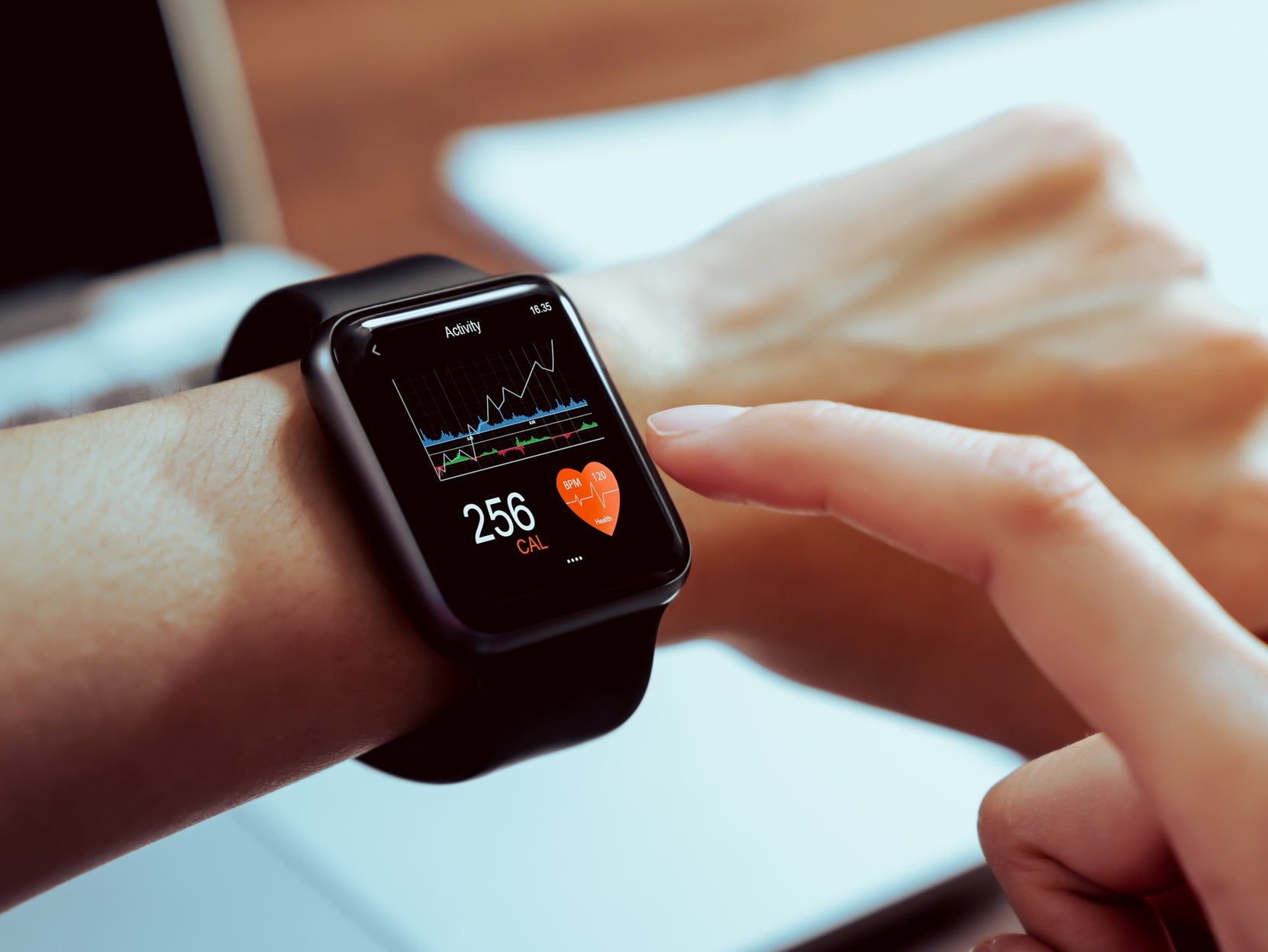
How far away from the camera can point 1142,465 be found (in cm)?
83

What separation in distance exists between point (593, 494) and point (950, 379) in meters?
0.33

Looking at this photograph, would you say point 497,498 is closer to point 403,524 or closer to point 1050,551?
point 403,524

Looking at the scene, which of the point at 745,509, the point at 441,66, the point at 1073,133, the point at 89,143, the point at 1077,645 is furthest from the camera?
the point at 441,66

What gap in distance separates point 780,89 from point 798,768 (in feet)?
2.83

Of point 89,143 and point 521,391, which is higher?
point 89,143

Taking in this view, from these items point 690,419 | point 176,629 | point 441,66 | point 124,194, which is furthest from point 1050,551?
point 441,66

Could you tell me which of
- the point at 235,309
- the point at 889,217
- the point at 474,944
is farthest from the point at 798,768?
Answer: the point at 235,309

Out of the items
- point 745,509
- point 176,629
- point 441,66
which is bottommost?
point 745,509

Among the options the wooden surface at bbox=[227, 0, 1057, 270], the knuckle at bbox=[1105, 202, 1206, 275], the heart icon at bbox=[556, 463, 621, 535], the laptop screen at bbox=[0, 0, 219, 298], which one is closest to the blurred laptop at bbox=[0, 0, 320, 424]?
the laptop screen at bbox=[0, 0, 219, 298]

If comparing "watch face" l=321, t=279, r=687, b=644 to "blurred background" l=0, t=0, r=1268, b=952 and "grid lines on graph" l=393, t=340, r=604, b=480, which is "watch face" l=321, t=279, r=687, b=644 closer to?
"grid lines on graph" l=393, t=340, r=604, b=480

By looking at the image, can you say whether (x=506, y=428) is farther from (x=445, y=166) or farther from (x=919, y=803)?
(x=445, y=166)

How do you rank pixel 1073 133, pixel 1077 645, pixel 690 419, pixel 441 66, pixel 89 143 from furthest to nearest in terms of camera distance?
pixel 441 66 < pixel 89 143 < pixel 1073 133 < pixel 690 419 < pixel 1077 645

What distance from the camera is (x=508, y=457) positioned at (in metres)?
0.63

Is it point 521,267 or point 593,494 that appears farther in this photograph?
point 521,267
